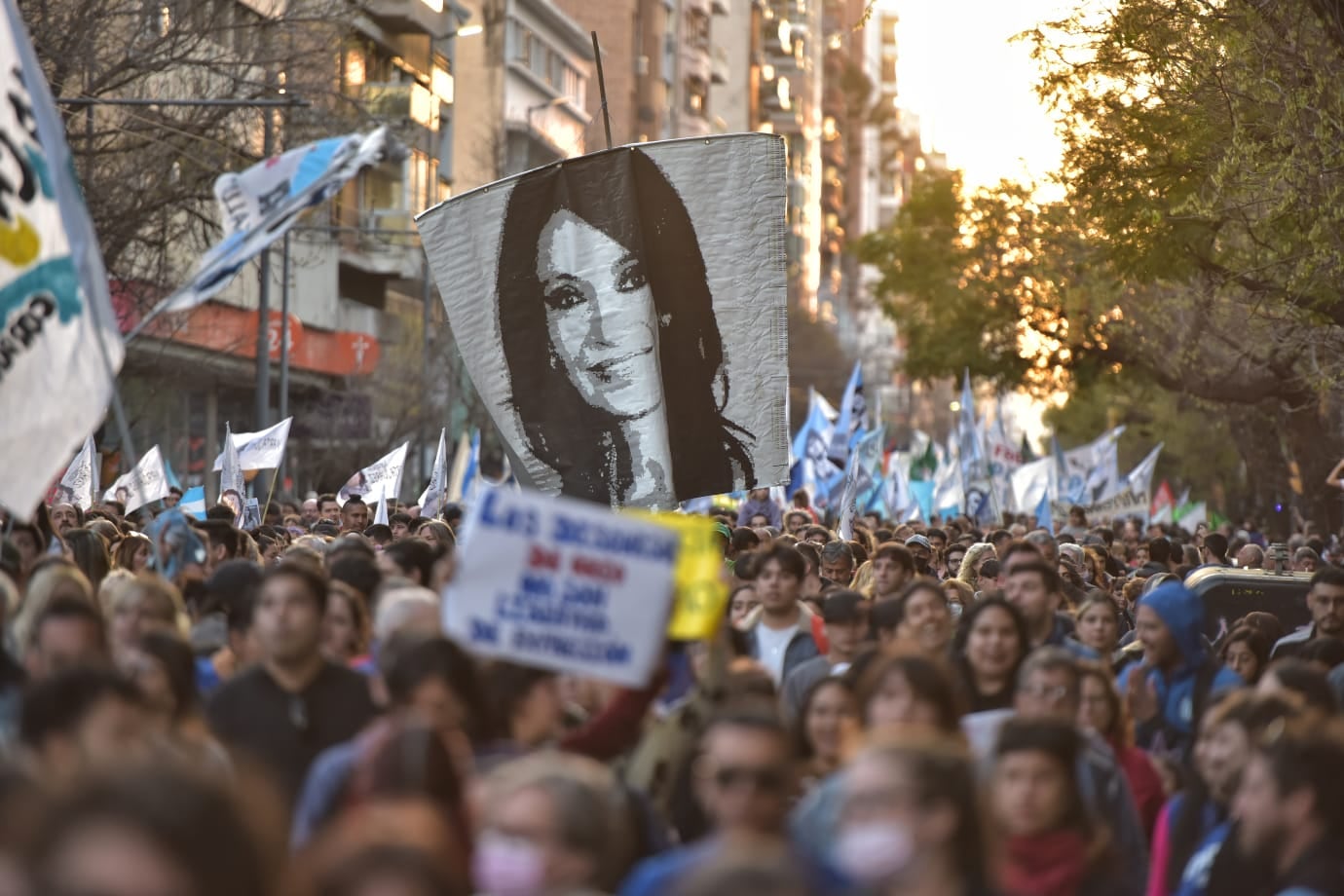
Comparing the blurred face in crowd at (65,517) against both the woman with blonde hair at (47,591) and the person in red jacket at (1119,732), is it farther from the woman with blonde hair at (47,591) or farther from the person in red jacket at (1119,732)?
the person in red jacket at (1119,732)

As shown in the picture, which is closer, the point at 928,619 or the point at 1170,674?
the point at 928,619

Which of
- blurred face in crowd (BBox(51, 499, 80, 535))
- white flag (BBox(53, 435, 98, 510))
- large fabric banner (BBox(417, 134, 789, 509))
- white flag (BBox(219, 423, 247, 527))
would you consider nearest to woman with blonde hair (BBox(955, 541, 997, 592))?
large fabric banner (BBox(417, 134, 789, 509))

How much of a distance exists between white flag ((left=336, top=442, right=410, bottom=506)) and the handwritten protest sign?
47.1 ft

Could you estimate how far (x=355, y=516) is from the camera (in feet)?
60.1

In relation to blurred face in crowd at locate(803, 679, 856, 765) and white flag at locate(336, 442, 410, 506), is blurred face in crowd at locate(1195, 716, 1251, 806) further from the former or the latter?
white flag at locate(336, 442, 410, 506)

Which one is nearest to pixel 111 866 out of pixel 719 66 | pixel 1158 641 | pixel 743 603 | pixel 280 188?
pixel 1158 641

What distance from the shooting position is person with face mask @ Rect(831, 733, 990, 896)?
14.8 feet

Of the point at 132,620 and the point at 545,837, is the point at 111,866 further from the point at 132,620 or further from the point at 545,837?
the point at 132,620

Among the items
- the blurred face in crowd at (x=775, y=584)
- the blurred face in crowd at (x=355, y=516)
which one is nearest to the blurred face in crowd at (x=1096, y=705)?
the blurred face in crowd at (x=775, y=584)

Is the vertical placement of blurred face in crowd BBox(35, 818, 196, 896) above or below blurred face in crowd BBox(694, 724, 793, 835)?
above

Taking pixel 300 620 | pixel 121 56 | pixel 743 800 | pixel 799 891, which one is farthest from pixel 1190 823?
pixel 121 56

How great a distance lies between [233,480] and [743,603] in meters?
11.1

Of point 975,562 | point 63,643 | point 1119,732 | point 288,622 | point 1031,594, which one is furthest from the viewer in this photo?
point 975,562

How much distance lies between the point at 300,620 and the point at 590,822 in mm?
2466
